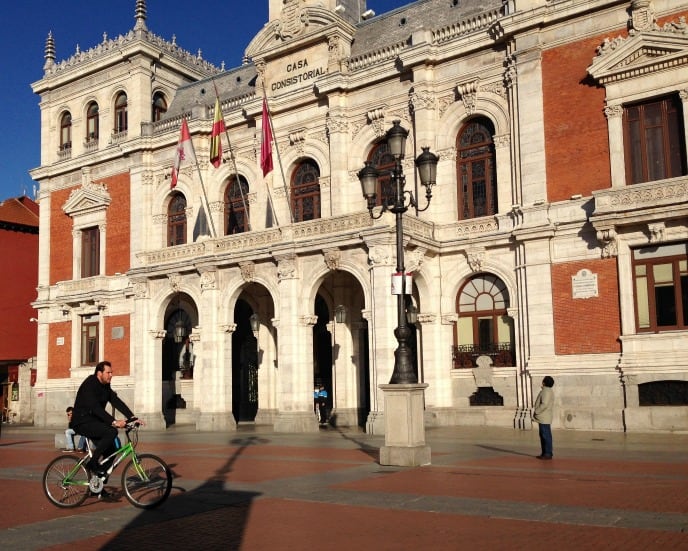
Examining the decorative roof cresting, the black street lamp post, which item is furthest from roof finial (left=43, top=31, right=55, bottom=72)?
the black street lamp post

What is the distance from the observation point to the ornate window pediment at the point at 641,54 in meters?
23.3

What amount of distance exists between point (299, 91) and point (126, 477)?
23995 millimetres

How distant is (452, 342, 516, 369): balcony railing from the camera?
87.8ft

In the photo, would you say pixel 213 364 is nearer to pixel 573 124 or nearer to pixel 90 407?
pixel 573 124

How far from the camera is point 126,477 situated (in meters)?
10.5

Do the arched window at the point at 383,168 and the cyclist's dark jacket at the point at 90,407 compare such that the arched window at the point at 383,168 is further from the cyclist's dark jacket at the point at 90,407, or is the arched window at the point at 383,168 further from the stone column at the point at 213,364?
the cyclist's dark jacket at the point at 90,407

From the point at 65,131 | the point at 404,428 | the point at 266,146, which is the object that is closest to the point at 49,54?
the point at 65,131

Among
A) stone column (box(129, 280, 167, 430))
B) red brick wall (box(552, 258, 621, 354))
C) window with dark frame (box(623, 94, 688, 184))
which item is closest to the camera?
window with dark frame (box(623, 94, 688, 184))

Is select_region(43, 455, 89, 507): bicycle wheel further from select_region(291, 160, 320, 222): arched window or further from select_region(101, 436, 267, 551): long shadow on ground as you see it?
select_region(291, 160, 320, 222): arched window

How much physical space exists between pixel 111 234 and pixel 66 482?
29.4 metres

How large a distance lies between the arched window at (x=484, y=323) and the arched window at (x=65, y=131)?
83.1 feet

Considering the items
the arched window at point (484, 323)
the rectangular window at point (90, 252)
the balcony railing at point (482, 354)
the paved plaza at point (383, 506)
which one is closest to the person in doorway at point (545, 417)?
the paved plaza at point (383, 506)

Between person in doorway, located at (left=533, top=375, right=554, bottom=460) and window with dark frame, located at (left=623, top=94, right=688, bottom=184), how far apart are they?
10.2 meters

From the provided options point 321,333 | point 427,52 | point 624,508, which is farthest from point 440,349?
point 624,508
